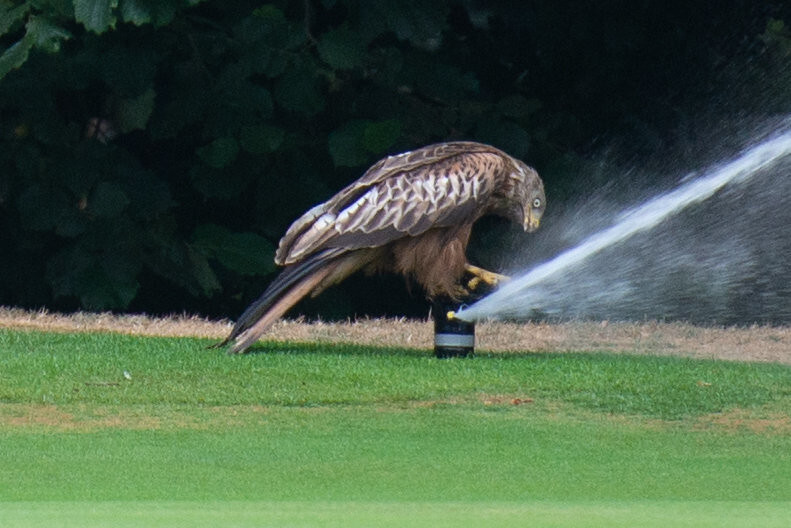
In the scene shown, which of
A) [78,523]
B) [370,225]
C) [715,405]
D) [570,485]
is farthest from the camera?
[370,225]

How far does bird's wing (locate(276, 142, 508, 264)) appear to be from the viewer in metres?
8.42

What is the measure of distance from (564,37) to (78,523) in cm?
893

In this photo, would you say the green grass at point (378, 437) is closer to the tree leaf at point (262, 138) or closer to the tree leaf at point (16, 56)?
the tree leaf at point (16, 56)

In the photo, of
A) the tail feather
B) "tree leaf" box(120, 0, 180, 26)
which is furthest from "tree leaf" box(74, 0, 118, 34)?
the tail feather

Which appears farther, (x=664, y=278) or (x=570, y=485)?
(x=664, y=278)

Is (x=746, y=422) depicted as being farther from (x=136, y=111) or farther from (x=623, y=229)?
(x=136, y=111)

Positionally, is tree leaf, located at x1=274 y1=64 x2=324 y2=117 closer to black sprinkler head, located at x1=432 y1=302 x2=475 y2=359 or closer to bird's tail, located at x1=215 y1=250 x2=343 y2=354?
bird's tail, located at x1=215 y1=250 x2=343 y2=354

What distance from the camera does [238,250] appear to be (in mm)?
11703

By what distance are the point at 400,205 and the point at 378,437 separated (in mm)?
2302

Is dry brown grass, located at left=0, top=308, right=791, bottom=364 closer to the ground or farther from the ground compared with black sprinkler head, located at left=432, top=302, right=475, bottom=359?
closer to the ground

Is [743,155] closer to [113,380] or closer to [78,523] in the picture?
[113,380]

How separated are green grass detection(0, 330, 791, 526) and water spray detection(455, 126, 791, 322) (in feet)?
0.96

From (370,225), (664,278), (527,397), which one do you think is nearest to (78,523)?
(527,397)

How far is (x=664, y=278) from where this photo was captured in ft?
35.6
